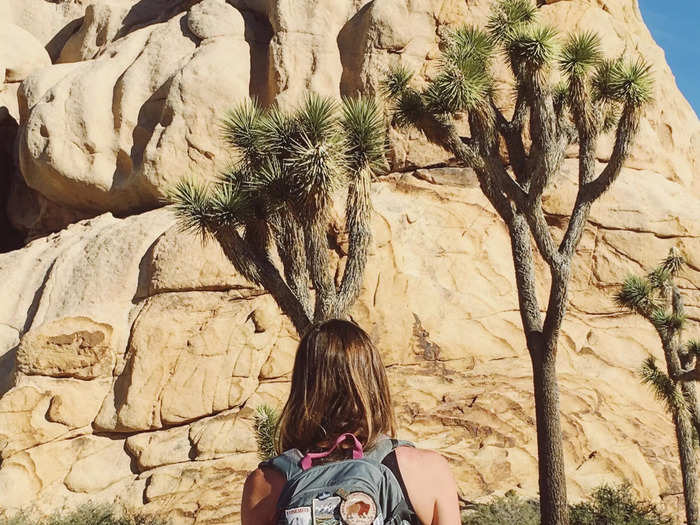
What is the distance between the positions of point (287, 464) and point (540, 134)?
281 inches

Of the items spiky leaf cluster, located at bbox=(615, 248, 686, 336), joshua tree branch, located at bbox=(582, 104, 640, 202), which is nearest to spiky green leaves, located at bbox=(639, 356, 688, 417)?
spiky leaf cluster, located at bbox=(615, 248, 686, 336)

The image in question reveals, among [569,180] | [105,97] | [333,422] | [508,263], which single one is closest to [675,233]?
[569,180]

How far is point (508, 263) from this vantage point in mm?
14289

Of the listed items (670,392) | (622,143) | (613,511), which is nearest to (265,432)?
(613,511)

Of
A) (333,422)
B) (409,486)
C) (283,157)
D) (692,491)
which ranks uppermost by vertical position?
(283,157)

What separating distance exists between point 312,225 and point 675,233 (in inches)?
352

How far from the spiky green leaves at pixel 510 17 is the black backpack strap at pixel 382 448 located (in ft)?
25.4

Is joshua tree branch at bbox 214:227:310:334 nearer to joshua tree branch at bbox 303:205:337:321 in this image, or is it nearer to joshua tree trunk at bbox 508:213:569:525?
joshua tree branch at bbox 303:205:337:321

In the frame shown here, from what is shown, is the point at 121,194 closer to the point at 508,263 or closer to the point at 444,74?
the point at 508,263

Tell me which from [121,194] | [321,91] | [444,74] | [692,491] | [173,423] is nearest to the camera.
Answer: [444,74]

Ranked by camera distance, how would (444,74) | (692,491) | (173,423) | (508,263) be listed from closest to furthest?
1. (444,74)
2. (692,491)
3. (173,423)
4. (508,263)

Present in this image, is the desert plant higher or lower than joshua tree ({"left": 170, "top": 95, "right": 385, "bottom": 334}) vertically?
lower

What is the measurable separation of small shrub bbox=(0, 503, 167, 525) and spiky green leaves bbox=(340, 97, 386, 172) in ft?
18.6

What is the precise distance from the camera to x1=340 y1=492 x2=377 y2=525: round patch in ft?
5.81
